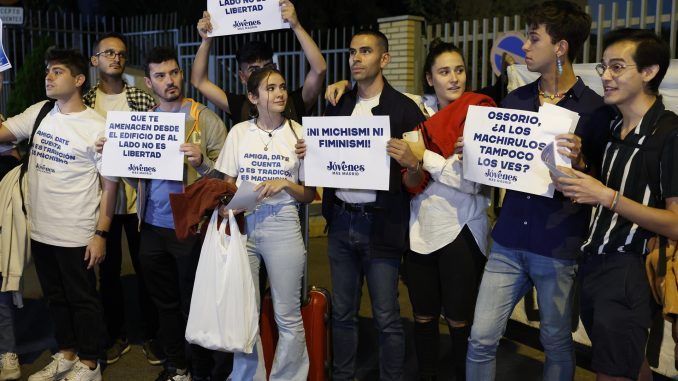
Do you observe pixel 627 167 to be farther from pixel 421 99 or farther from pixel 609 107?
pixel 421 99

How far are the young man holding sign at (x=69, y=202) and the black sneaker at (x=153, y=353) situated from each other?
418 millimetres

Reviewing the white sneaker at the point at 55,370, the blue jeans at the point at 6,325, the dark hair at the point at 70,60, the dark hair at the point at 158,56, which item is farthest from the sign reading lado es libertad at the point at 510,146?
the blue jeans at the point at 6,325

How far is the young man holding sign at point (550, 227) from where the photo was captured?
10.0 ft

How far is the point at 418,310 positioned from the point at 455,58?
1.37 m

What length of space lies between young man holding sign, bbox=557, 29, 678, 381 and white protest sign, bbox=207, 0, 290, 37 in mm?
2015

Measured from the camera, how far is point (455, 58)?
354 cm

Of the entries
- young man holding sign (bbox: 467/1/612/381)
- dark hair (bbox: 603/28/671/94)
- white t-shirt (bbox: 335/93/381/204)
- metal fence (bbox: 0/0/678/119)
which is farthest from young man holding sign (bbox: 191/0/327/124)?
metal fence (bbox: 0/0/678/119)

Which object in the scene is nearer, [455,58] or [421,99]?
[455,58]

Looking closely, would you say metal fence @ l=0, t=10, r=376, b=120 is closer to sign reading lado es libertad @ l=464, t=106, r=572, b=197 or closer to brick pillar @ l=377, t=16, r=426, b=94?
brick pillar @ l=377, t=16, r=426, b=94

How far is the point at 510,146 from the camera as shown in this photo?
3066 mm

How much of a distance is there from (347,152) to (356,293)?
0.82 metres

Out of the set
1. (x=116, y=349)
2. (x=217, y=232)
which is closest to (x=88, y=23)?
(x=116, y=349)

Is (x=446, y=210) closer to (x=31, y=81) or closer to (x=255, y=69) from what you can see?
(x=255, y=69)

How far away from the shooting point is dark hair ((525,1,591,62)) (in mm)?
3068
